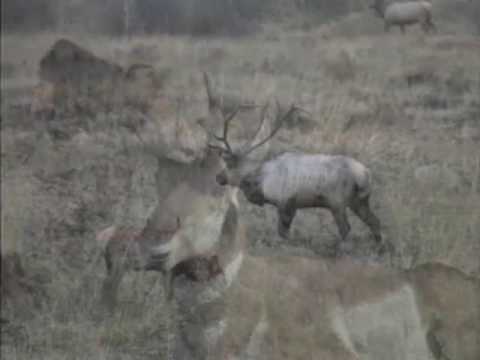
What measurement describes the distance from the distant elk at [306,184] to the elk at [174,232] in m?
0.20

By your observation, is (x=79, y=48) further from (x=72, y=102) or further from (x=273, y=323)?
(x=273, y=323)

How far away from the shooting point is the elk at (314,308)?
14.8 ft

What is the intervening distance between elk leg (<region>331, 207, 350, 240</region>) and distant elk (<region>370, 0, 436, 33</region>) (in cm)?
114

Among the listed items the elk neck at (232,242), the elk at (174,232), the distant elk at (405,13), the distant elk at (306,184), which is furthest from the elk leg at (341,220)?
the distant elk at (405,13)

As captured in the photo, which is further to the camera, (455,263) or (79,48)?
(455,263)

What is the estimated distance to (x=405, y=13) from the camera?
4789mm

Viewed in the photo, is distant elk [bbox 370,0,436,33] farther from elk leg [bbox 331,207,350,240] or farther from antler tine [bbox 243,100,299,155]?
elk leg [bbox 331,207,350,240]

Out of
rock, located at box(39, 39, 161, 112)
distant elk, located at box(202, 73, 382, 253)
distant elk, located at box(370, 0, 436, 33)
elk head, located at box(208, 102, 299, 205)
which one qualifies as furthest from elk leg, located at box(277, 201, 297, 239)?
distant elk, located at box(370, 0, 436, 33)

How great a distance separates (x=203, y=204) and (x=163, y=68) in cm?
77

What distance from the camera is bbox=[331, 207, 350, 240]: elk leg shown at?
4.68 meters

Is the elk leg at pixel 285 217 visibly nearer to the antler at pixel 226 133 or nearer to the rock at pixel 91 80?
the antler at pixel 226 133

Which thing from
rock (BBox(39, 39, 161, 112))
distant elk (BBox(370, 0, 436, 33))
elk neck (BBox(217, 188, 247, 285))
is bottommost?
elk neck (BBox(217, 188, 247, 285))

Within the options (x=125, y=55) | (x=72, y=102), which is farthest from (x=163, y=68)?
(x=72, y=102)

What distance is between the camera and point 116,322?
14.3 ft
